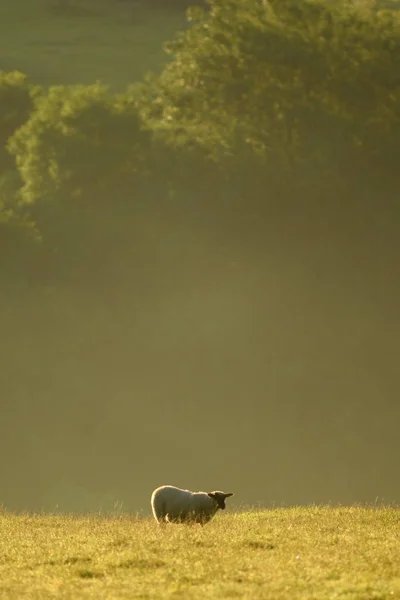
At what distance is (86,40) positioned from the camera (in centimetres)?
9125

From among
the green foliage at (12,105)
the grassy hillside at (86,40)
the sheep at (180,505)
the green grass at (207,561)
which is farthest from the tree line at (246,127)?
the grassy hillside at (86,40)

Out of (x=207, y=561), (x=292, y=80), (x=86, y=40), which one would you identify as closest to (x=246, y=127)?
(x=292, y=80)

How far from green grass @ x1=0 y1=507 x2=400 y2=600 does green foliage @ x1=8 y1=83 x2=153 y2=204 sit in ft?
108

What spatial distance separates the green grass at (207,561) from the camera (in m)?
15.2

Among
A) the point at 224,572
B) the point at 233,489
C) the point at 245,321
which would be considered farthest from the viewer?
the point at 245,321

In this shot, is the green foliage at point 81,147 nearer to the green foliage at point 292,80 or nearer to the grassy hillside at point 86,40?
the green foliage at point 292,80

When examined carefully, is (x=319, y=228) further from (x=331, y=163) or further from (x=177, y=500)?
(x=177, y=500)

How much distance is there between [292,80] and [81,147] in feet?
33.9

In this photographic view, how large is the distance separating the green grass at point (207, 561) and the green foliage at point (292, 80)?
28307mm

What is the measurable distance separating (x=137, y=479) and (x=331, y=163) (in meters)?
14.5

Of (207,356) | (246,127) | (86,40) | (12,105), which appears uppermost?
(86,40)

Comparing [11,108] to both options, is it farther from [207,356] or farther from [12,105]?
[207,356]

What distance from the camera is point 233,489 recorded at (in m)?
48.6

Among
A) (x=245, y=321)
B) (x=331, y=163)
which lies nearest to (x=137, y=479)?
(x=245, y=321)
